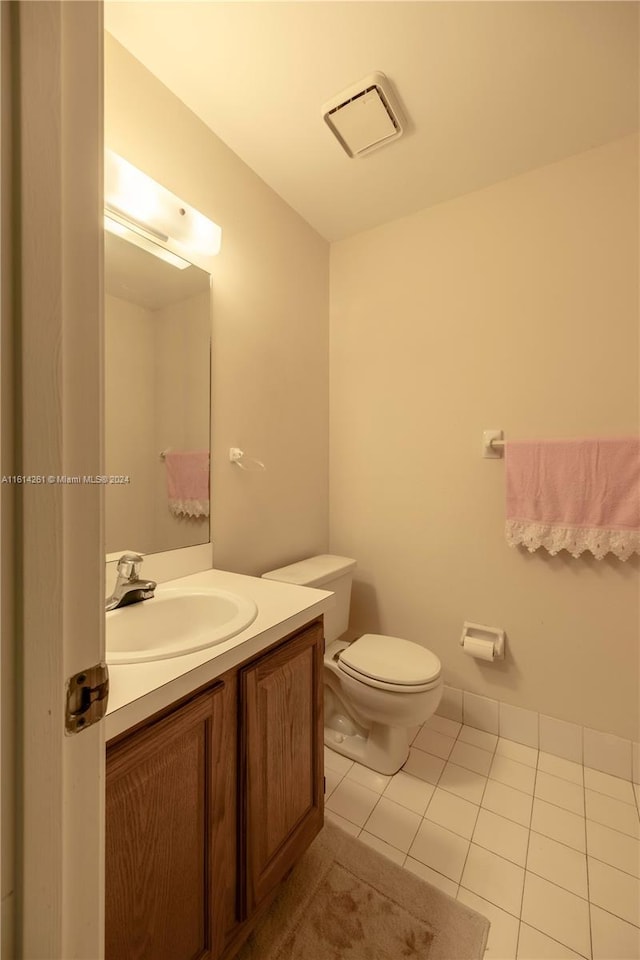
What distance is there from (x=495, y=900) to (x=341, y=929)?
0.44 meters

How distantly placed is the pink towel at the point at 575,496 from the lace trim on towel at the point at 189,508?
125cm

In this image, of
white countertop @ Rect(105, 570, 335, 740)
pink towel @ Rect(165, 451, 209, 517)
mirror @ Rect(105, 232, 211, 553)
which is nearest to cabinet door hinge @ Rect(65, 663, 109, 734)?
white countertop @ Rect(105, 570, 335, 740)

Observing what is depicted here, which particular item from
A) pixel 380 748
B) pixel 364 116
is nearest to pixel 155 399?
pixel 364 116

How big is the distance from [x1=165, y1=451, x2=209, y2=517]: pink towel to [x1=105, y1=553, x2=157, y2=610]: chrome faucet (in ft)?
0.83

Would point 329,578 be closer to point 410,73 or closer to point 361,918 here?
point 361,918

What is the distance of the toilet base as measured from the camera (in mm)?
1528

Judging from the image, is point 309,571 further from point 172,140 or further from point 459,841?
point 172,140

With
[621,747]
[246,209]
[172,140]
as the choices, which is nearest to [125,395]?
[172,140]

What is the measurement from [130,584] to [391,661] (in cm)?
102

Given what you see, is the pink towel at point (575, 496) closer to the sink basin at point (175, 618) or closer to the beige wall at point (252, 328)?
the beige wall at point (252, 328)

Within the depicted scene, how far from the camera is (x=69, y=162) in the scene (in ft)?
1.18

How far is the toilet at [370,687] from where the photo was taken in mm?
1427

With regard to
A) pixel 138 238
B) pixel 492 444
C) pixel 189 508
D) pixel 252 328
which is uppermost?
pixel 138 238

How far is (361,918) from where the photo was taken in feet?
3.37
